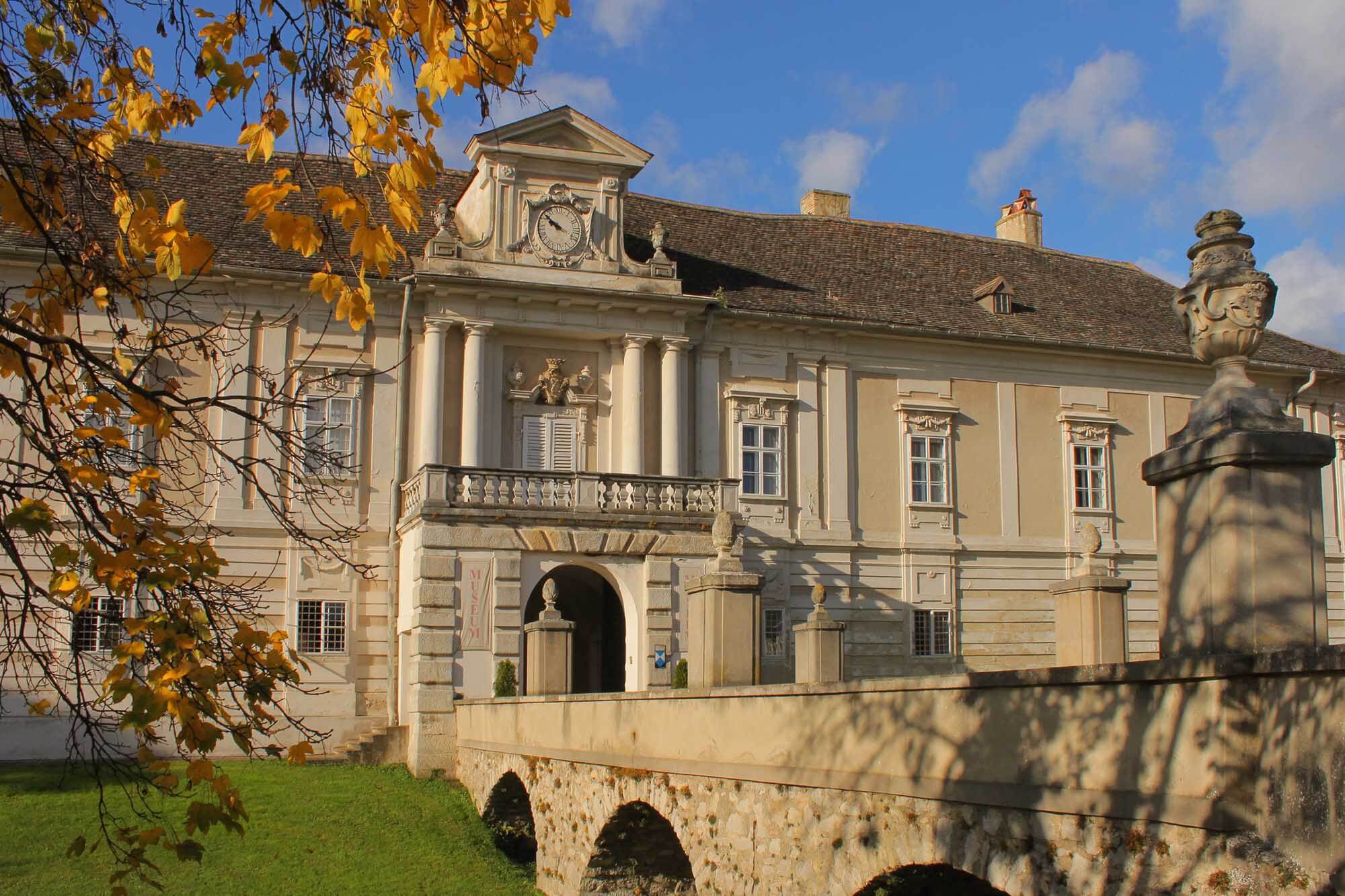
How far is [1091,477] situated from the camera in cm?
3253

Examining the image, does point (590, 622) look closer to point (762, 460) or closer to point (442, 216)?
point (762, 460)

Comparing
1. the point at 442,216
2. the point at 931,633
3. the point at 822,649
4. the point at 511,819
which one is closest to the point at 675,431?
the point at 442,216

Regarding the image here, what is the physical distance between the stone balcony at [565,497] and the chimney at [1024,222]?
16.2 m

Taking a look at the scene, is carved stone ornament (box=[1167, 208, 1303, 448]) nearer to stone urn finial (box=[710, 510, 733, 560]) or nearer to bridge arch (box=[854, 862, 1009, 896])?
bridge arch (box=[854, 862, 1009, 896])

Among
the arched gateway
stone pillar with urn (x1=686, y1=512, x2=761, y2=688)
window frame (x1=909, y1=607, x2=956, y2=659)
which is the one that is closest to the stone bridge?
stone pillar with urn (x1=686, y1=512, x2=761, y2=688)

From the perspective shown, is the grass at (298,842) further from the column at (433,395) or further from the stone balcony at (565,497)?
the column at (433,395)

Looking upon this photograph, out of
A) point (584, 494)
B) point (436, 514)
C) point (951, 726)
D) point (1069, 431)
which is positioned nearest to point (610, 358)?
point (584, 494)

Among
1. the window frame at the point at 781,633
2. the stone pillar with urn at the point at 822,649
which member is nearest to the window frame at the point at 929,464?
the window frame at the point at 781,633

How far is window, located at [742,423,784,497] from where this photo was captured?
29.6 metres

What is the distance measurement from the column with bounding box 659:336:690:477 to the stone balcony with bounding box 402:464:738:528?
1548mm

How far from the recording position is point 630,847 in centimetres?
1728

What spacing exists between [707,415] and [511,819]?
10475mm

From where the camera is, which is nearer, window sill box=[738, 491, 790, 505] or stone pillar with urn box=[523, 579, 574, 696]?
stone pillar with urn box=[523, 579, 574, 696]

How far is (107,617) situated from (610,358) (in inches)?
879
